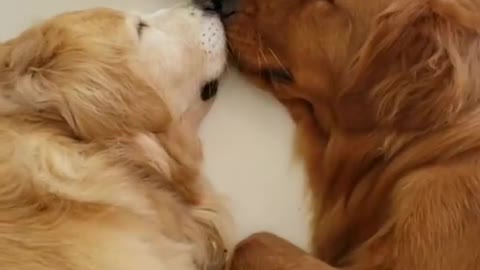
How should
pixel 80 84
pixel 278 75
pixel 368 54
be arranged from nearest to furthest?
pixel 80 84 < pixel 368 54 < pixel 278 75

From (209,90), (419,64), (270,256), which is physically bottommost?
(270,256)

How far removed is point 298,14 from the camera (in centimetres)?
179

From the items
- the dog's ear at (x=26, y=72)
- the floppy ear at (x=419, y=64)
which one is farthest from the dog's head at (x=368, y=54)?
the dog's ear at (x=26, y=72)

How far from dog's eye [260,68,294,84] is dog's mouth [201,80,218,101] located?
93 mm

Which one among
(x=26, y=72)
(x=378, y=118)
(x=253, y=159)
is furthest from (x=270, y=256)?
(x=26, y=72)

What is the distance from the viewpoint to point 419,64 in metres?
1.66

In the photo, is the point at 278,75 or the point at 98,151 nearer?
the point at 98,151

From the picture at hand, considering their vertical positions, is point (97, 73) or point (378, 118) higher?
point (97, 73)

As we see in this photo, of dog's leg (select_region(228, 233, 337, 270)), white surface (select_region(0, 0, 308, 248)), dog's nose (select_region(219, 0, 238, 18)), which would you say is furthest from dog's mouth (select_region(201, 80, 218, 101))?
dog's leg (select_region(228, 233, 337, 270))

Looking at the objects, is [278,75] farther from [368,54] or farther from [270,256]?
[270,256]

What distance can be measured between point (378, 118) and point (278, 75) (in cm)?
24

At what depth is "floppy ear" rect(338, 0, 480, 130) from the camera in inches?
64.7

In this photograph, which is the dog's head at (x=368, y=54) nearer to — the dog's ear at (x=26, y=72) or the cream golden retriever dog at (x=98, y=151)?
the cream golden retriever dog at (x=98, y=151)

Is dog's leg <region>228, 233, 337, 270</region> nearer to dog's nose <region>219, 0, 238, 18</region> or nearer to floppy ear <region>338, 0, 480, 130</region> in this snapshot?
floppy ear <region>338, 0, 480, 130</region>
